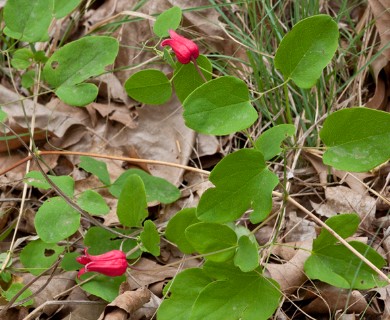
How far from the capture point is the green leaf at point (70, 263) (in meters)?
1.85

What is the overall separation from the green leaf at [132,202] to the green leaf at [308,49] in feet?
1.51

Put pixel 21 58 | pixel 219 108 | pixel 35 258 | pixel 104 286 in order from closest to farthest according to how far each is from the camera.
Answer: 1. pixel 219 108
2. pixel 104 286
3. pixel 35 258
4. pixel 21 58

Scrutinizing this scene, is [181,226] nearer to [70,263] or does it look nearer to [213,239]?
[213,239]

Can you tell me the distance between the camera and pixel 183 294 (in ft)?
5.35

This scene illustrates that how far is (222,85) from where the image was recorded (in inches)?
57.4

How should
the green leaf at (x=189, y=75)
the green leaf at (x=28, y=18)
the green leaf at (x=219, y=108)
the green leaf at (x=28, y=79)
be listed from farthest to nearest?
the green leaf at (x=28, y=79) → the green leaf at (x=28, y=18) → the green leaf at (x=189, y=75) → the green leaf at (x=219, y=108)

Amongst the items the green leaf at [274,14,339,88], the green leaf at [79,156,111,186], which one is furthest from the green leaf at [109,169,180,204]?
the green leaf at [274,14,339,88]

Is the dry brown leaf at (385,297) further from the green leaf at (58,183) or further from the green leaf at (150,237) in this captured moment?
the green leaf at (58,183)

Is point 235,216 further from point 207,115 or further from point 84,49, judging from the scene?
point 84,49

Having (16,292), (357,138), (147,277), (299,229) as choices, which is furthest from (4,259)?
(357,138)

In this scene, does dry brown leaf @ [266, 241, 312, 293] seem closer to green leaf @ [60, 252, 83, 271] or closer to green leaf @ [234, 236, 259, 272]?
green leaf @ [234, 236, 259, 272]

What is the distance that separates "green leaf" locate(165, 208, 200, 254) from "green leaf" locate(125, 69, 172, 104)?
0.96ft

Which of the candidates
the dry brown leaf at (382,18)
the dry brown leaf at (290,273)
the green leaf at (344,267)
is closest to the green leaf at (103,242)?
the dry brown leaf at (290,273)

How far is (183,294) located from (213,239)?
0.18 metres
